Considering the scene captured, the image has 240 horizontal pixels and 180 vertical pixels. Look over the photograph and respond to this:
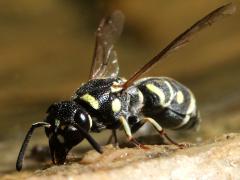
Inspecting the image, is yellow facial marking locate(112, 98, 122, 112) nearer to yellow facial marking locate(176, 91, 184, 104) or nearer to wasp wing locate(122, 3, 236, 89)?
wasp wing locate(122, 3, 236, 89)

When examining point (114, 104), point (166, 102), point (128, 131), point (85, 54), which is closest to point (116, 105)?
point (114, 104)

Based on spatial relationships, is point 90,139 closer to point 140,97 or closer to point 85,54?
point 140,97

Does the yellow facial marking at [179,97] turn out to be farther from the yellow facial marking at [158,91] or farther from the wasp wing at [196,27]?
the wasp wing at [196,27]

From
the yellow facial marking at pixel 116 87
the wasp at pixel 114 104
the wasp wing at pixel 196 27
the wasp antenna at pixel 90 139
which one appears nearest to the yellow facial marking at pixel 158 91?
the wasp at pixel 114 104

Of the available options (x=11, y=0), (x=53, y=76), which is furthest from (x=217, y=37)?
(x=11, y=0)

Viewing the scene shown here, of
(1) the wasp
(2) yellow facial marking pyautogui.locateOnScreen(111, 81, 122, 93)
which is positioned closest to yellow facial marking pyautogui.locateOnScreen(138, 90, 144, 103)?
(1) the wasp

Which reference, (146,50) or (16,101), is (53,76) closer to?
(16,101)
